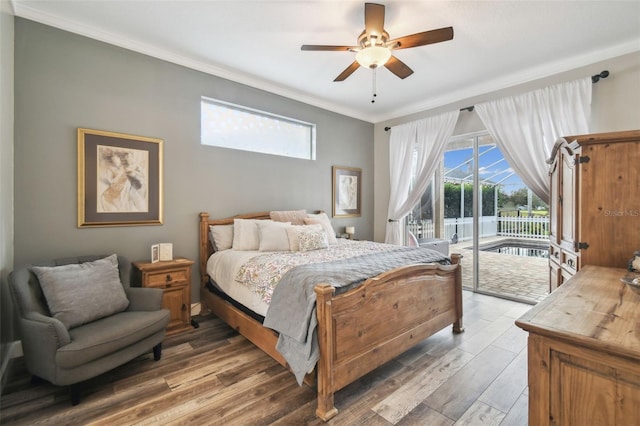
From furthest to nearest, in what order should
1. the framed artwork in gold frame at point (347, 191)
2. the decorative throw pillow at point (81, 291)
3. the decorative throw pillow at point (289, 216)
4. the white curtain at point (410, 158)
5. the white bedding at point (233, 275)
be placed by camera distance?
the framed artwork in gold frame at point (347, 191)
the white curtain at point (410, 158)
the decorative throw pillow at point (289, 216)
the white bedding at point (233, 275)
the decorative throw pillow at point (81, 291)

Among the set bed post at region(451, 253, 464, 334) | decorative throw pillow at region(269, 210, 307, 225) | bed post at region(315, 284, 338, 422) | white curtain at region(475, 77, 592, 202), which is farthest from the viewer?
decorative throw pillow at region(269, 210, 307, 225)

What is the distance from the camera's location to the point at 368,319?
79.1 inches

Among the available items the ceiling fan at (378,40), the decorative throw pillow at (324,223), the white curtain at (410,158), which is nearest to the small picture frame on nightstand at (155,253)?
the decorative throw pillow at (324,223)

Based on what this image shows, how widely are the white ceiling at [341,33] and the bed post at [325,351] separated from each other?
92.1 inches

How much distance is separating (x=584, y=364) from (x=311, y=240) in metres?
2.52

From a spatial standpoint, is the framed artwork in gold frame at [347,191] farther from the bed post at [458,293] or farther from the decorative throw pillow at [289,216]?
the bed post at [458,293]

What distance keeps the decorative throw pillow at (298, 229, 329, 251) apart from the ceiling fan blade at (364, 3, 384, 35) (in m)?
2.07

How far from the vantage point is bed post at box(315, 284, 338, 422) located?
5.71 feet

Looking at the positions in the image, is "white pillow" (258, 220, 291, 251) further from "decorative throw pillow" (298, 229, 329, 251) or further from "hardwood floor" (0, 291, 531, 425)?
"hardwood floor" (0, 291, 531, 425)

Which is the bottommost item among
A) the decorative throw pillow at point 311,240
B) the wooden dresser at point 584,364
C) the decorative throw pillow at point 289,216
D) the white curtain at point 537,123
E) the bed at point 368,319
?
the bed at point 368,319

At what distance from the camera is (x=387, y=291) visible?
2.14 metres

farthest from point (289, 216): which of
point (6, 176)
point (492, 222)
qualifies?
point (492, 222)

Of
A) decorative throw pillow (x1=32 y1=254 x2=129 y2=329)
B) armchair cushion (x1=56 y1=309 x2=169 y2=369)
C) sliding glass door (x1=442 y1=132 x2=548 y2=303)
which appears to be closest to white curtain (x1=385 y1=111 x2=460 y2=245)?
sliding glass door (x1=442 y1=132 x2=548 y2=303)

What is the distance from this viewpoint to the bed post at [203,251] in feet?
11.1
